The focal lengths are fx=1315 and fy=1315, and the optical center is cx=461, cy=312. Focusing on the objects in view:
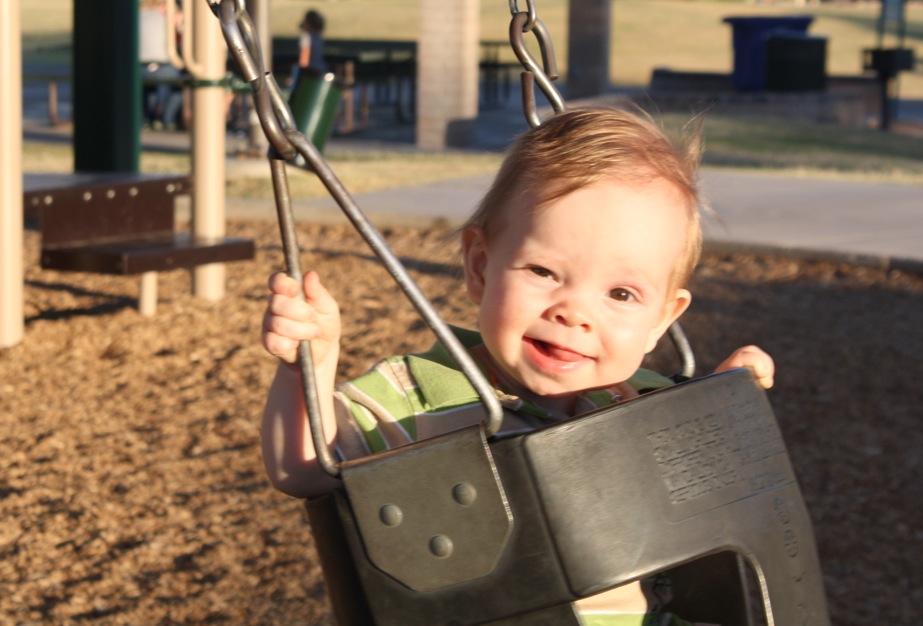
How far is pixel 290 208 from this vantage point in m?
1.45

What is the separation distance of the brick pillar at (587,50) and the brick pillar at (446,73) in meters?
3.70

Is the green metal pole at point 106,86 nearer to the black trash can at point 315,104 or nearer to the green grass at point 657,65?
the green grass at point 657,65

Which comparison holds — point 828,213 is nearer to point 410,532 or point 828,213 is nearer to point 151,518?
point 151,518

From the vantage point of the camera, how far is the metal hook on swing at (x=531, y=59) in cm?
195

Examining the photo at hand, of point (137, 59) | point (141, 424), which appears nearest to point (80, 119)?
point (137, 59)

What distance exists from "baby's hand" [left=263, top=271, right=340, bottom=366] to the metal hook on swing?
1.80 ft

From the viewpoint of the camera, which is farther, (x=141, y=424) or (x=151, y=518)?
(x=141, y=424)

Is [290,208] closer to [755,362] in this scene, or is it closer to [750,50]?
[755,362]

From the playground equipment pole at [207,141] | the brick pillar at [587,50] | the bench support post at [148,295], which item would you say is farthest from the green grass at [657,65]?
the bench support post at [148,295]

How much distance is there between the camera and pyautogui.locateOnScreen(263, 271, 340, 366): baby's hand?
1502mm

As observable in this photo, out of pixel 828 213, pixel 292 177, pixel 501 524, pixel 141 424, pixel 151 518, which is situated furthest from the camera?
pixel 292 177

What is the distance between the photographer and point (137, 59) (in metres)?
6.77

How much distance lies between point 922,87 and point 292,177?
2242 cm

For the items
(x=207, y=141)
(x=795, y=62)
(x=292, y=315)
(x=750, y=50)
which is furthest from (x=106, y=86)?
A: (x=750, y=50)
